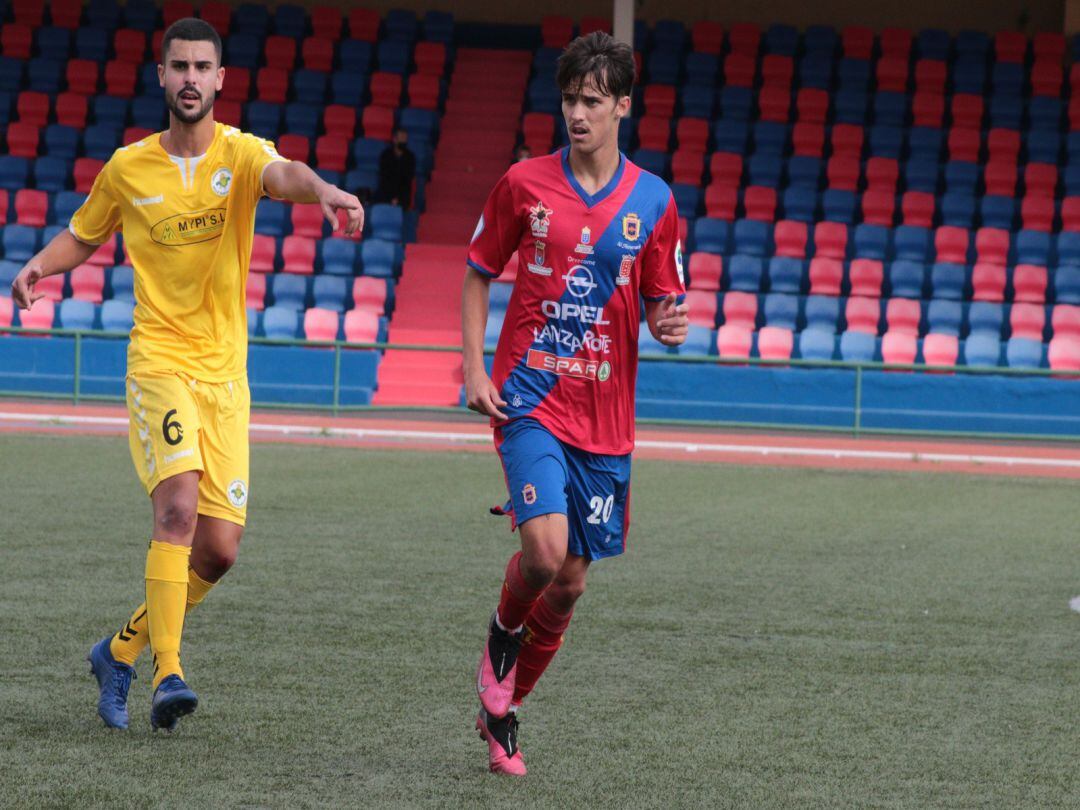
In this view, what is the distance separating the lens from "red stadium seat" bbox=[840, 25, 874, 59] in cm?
2406

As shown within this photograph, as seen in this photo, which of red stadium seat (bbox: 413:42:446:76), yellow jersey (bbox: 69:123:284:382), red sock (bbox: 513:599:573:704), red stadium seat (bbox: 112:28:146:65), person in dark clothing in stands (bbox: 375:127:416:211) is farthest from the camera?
red stadium seat (bbox: 112:28:146:65)

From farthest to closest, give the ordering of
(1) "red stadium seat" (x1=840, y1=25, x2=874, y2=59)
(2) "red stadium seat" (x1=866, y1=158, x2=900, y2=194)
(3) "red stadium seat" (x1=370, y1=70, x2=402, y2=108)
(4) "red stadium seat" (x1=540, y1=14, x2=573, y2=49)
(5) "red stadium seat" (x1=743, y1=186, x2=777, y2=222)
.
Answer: (4) "red stadium seat" (x1=540, y1=14, x2=573, y2=49), (1) "red stadium seat" (x1=840, y1=25, x2=874, y2=59), (3) "red stadium seat" (x1=370, y1=70, x2=402, y2=108), (2) "red stadium seat" (x1=866, y1=158, x2=900, y2=194), (5) "red stadium seat" (x1=743, y1=186, x2=777, y2=222)

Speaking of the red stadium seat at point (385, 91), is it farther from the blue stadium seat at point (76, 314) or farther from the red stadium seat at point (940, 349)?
the red stadium seat at point (940, 349)

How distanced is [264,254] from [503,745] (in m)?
16.5

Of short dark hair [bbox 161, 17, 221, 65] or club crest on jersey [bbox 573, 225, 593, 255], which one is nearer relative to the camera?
club crest on jersey [bbox 573, 225, 593, 255]

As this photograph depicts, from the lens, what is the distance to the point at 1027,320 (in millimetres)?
19125

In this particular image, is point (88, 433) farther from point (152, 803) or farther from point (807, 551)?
point (152, 803)

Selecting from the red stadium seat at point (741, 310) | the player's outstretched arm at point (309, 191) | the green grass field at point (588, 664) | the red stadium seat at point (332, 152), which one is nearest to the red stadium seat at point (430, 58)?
the red stadium seat at point (332, 152)

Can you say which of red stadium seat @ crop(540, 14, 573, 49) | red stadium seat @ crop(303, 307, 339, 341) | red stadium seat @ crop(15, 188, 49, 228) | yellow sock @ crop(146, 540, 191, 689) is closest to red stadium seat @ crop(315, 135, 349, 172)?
red stadium seat @ crop(15, 188, 49, 228)

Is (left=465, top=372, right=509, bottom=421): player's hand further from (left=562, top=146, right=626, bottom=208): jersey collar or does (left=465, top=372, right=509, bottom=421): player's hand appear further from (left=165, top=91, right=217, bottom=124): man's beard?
(left=165, top=91, right=217, bottom=124): man's beard

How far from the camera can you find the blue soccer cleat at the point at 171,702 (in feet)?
15.2

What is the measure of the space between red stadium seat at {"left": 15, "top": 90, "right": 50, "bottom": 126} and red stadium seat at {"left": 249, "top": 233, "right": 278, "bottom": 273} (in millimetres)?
5131

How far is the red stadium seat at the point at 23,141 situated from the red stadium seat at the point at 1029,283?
13635mm

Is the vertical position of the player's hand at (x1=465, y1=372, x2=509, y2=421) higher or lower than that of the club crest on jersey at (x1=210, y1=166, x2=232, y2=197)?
lower
